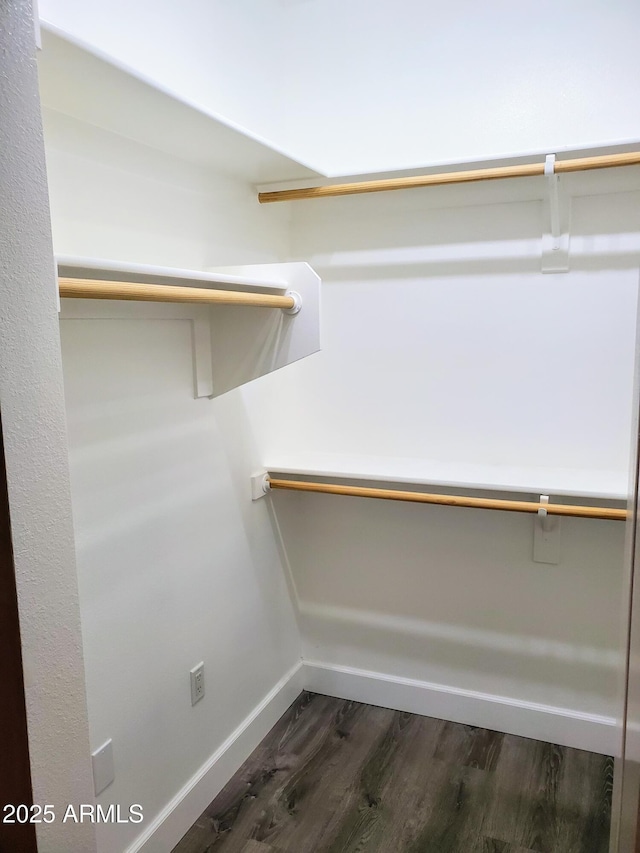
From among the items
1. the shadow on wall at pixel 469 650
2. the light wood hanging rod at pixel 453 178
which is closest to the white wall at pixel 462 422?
the shadow on wall at pixel 469 650

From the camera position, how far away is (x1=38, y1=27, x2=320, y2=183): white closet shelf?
1.04 meters

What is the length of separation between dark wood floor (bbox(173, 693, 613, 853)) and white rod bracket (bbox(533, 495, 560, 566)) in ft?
1.94

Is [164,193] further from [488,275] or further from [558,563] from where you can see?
[558,563]

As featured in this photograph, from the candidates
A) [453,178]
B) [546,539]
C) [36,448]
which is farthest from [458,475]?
[36,448]

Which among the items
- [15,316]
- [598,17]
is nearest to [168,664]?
[15,316]

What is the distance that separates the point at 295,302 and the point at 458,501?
715 millimetres

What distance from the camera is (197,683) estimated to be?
1707mm

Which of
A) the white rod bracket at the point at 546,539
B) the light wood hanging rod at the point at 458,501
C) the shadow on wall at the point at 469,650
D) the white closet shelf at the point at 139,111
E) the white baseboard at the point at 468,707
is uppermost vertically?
the white closet shelf at the point at 139,111

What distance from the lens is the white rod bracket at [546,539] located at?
194cm

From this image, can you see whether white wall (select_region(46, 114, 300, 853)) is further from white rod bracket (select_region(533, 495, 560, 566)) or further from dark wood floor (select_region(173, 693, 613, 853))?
white rod bracket (select_region(533, 495, 560, 566))

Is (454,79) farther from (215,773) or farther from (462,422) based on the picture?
(215,773)

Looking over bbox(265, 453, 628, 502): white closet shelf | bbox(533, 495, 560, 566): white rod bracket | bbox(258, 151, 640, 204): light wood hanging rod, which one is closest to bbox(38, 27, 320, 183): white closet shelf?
bbox(258, 151, 640, 204): light wood hanging rod

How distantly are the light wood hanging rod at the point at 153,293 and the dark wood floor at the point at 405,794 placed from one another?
1348 mm

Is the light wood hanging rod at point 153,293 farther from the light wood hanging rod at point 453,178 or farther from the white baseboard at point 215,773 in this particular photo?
the white baseboard at point 215,773
